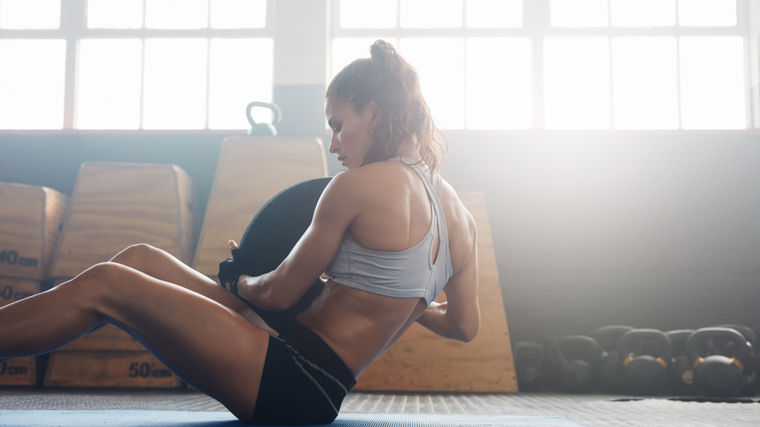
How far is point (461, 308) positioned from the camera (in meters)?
1.25

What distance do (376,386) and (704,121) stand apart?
3.00 m

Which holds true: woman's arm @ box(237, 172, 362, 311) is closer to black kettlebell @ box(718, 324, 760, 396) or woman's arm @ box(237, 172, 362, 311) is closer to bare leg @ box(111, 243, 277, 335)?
bare leg @ box(111, 243, 277, 335)

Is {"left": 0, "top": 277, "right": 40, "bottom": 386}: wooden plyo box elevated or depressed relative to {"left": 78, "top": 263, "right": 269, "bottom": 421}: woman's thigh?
depressed

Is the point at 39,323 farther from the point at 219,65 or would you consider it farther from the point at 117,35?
the point at 117,35

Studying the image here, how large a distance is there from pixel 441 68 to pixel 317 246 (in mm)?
3071

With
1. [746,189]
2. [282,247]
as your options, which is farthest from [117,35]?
[746,189]

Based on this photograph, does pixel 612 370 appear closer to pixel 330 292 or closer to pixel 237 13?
pixel 330 292

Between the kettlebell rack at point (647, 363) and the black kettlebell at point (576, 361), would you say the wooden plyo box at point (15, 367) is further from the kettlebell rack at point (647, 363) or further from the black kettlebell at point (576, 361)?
the black kettlebell at point (576, 361)

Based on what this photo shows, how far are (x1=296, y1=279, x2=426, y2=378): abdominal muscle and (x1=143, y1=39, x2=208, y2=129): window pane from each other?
3.01 metres

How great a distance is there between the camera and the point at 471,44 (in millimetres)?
3766

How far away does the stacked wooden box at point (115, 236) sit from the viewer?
8.43 ft

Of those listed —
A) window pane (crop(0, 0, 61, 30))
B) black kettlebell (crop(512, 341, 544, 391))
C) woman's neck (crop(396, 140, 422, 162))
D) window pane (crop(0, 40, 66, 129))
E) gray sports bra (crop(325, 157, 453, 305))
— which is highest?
window pane (crop(0, 0, 61, 30))

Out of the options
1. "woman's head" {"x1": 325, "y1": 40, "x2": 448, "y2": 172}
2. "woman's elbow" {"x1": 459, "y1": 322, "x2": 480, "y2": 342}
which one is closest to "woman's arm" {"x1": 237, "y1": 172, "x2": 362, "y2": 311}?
"woman's head" {"x1": 325, "y1": 40, "x2": 448, "y2": 172}

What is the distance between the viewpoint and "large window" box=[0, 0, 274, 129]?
371 centimetres
